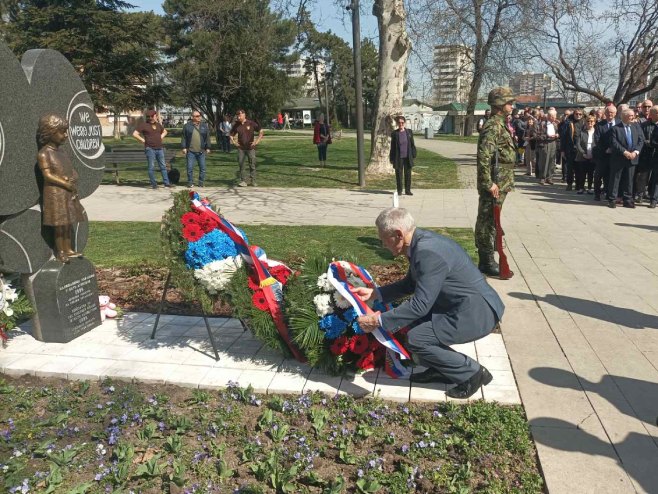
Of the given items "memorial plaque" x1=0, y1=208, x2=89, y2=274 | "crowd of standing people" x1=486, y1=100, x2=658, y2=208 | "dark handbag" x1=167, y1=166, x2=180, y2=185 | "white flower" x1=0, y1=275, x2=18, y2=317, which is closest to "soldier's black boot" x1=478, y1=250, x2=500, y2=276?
"memorial plaque" x1=0, y1=208, x2=89, y2=274

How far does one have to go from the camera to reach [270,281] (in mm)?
4164

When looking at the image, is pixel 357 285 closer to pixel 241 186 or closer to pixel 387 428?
pixel 387 428

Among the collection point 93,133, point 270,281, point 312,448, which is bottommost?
point 312,448

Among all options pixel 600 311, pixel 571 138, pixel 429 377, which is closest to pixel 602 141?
pixel 571 138

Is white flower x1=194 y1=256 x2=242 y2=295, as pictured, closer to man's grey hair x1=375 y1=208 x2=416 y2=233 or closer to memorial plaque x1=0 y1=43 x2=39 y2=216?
man's grey hair x1=375 y1=208 x2=416 y2=233

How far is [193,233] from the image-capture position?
4.20m

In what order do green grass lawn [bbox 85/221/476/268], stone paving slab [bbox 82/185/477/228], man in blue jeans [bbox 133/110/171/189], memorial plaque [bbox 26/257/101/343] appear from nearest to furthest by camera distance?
memorial plaque [bbox 26/257/101/343]
green grass lawn [bbox 85/221/476/268]
stone paving slab [bbox 82/185/477/228]
man in blue jeans [bbox 133/110/171/189]

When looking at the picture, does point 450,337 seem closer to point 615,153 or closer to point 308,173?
point 615,153

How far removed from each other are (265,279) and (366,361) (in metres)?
0.96

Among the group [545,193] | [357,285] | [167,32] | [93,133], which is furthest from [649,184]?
[167,32]

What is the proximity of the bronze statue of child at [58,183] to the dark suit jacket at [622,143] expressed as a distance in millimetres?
9851

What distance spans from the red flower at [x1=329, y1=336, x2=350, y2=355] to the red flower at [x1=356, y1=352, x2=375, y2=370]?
193 mm

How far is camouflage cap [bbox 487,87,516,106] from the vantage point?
6195mm

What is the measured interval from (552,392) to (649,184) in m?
9.14
